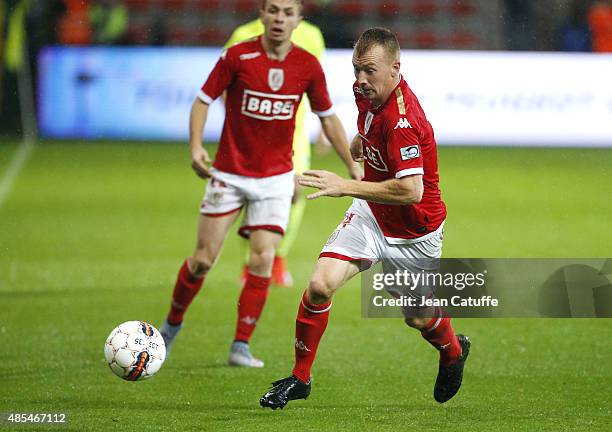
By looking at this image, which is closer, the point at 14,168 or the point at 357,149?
the point at 357,149

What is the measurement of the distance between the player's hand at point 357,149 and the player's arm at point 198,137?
1002mm

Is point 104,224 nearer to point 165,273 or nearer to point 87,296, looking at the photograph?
point 165,273

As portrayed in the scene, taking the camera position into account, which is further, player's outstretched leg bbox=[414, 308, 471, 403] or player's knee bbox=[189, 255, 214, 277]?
player's knee bbox=[189, 255, 214, 277]

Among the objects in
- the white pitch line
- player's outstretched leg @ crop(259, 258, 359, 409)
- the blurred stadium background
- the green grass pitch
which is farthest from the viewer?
the white pitch line

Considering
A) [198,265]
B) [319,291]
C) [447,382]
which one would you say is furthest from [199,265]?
[447,382]

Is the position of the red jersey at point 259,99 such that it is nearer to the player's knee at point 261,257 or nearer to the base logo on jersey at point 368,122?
the player's knee at point 261,257

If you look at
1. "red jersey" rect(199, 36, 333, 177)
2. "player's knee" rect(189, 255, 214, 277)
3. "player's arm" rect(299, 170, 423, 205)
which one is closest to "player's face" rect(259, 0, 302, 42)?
"red jersey" rect(199, 36, 333, 177)

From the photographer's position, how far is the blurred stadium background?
5930mm

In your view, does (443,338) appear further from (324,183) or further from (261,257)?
(261,257)

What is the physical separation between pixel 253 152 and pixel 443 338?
67.2 inches

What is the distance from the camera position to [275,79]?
6.75 m

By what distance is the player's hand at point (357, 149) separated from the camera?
19.0 ft

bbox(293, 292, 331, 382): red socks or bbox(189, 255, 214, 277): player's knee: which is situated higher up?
bbox(189, 255, 214, 277): player's knee

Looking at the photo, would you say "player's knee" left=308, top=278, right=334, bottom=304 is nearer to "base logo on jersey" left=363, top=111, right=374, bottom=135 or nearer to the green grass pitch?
the green grass pitch
